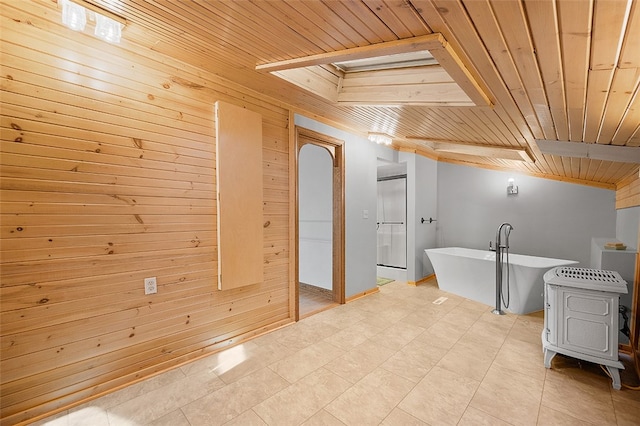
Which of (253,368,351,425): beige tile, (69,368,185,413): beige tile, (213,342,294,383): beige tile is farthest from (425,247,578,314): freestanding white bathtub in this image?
(69,368,185,413): beige tile

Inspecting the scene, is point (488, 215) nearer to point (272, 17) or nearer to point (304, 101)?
point (304, 101)

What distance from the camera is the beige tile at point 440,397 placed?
5.72 ft

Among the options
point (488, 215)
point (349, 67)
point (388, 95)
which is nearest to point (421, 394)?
point (388, 95)

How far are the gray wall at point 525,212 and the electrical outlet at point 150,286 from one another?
497 centimetres

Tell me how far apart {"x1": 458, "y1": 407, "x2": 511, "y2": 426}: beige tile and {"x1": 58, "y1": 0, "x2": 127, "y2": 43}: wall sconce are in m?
3.13

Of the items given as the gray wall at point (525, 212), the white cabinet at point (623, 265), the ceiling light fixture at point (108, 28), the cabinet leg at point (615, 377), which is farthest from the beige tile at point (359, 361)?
the gray wall at point (525, 212)

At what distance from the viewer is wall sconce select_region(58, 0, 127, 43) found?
152 cm

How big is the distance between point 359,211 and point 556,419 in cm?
283

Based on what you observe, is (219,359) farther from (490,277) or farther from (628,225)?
(628,225)

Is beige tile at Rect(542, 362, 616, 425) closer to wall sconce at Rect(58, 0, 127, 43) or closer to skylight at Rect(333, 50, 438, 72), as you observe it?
skylight at Rect(333, 50, 438, 72)

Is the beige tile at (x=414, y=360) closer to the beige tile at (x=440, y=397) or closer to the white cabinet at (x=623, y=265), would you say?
the beige tile at (x=440, y=397)

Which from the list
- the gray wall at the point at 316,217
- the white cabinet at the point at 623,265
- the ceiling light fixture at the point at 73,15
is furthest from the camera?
the gray wall at the point at 316,217

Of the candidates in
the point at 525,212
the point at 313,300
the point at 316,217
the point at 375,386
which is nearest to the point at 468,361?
the point at 375,386

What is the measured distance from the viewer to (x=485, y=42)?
1279mm
